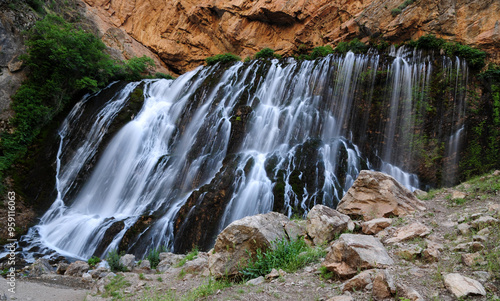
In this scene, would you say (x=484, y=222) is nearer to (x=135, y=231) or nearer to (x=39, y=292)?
(x=39, y=292)

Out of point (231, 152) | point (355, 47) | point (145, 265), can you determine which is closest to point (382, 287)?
point (145, 265)

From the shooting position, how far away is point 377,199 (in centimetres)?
573

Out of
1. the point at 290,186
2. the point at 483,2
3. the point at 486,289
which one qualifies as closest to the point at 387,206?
the point at 486,289

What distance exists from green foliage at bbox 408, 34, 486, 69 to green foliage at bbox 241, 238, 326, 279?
47.1 ft

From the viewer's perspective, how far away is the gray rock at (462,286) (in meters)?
2.73

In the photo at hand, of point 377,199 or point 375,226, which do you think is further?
point 377,199

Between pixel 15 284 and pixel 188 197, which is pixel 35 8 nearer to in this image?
pixel 188 197

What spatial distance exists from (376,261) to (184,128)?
13470 millimetres

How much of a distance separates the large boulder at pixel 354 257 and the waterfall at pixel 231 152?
641 centimetres

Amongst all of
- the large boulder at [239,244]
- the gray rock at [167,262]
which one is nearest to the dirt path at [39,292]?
the gray rock at [167,262]

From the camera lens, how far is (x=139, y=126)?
16375 mm

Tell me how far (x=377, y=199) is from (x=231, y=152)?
8.38 meters

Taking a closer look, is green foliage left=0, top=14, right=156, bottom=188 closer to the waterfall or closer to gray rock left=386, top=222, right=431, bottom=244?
the waterfall

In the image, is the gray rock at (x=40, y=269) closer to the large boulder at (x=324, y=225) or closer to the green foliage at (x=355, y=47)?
the large boulder at (x=324, y=225)
